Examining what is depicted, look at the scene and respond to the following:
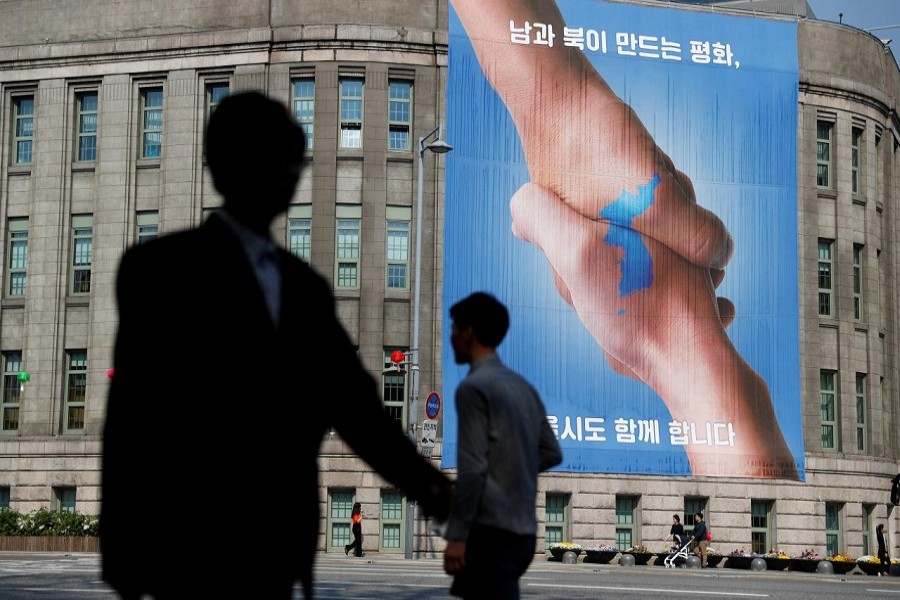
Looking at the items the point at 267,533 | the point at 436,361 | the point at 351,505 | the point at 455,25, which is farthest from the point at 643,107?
the point at 267,533

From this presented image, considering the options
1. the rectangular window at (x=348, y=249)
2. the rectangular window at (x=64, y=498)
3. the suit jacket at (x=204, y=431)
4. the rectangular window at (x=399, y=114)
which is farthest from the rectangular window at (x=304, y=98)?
the suit jacket at (x=204, y=431)

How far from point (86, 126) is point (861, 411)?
2632 centimetres

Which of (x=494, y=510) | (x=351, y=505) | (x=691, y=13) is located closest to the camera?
(x=494, y=510)

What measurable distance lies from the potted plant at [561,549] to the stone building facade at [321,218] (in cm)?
211

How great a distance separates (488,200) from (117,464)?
129 ft

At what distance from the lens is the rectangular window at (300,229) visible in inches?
1695

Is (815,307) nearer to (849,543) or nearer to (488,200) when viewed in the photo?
(849,543)

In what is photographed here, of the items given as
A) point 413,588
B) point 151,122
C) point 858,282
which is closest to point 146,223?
point 151,122

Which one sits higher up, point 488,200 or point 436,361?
point 488,200

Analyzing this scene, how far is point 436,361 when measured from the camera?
42156mm

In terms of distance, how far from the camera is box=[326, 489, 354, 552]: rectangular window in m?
42.0

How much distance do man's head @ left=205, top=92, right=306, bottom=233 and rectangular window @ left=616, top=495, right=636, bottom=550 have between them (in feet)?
133

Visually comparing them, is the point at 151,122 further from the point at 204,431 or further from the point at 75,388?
the point at 204,431

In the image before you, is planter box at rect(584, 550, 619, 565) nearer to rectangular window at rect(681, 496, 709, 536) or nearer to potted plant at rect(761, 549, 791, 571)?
potted plant at rect(761, 549, 791, 571)
